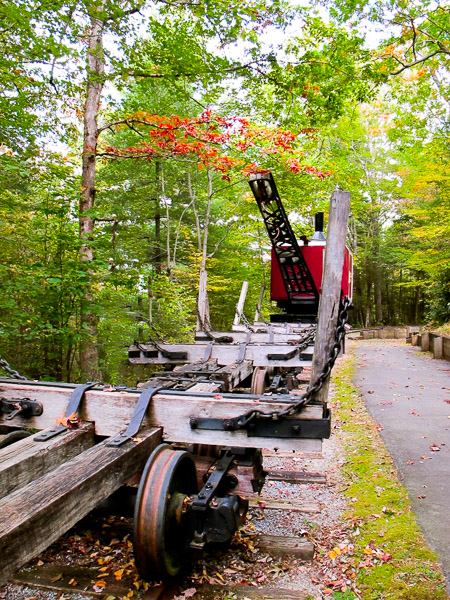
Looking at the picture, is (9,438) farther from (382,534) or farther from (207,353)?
(382,534)

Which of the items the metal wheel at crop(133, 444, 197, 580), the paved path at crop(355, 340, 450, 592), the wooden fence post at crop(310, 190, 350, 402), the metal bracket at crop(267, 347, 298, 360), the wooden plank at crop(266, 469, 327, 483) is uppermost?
the wooden fence post at crop(310, 190, 350, 402)

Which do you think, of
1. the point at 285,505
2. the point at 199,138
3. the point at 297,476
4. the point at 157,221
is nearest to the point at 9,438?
the point at 285,505

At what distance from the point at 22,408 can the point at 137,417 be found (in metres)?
0.88

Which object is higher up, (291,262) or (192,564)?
(291,262)

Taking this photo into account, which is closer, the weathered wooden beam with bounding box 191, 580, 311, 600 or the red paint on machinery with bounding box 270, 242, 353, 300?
the weathered wooden beam with bounding box 191, 580, 311, 600

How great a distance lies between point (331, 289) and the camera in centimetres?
274

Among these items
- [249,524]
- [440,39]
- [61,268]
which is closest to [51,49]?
[61,268]

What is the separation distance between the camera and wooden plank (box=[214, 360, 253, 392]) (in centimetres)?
430

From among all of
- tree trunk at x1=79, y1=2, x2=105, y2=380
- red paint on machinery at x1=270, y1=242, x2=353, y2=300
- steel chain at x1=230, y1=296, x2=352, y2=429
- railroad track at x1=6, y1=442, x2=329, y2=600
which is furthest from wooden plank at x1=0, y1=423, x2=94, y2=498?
red paint on machinery at x1=270, y1=242, x2=353, y2=300

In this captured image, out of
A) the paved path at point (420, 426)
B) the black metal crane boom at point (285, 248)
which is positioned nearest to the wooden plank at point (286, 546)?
the paved path at point (420, 426)

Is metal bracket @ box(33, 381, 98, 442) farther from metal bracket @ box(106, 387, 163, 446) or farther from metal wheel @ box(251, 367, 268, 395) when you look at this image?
metal wheel @ box(251, 367, 268, 395)

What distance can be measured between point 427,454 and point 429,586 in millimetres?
2571

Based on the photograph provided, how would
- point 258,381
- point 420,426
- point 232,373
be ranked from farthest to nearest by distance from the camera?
1. point 258,381
2. point 420,426
3. point 232,373

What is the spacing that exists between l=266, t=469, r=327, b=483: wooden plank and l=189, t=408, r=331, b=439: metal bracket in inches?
78.3
